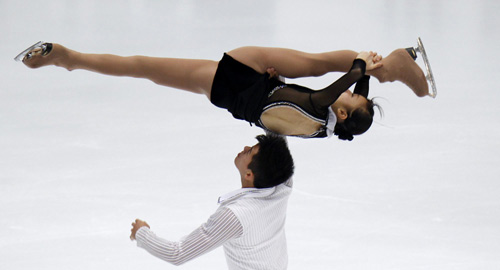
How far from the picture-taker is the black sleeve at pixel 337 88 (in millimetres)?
2918

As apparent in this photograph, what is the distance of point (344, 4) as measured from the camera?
10.2 m

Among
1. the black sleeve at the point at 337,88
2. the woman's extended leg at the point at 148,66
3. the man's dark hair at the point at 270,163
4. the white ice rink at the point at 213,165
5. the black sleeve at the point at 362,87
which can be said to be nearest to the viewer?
the black sleeve at the point at 337,88

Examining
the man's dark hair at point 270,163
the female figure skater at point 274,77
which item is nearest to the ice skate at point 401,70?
the female figure skater at point 274,77

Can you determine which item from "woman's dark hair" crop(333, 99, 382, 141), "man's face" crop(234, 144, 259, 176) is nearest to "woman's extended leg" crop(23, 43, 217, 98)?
"man's face" crop(234, 144, 259, 176)

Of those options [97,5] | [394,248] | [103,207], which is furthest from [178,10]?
[394,248]

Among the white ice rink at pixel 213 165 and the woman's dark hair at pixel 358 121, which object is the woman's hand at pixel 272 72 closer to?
the woman's dark hair at pixel 358 121

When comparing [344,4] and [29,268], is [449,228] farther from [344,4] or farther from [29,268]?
[344,4]

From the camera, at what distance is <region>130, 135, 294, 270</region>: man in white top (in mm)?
2961

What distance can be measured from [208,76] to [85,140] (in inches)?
98.0

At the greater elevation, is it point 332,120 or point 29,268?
point 332,120

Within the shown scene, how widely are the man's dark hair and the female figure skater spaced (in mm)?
146

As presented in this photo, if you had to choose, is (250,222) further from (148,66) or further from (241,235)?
(148,66)

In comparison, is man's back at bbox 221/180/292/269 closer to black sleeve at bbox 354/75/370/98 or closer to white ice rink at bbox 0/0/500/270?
black sleeve at bbox 354/75/370/98

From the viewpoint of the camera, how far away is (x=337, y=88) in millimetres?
2936
